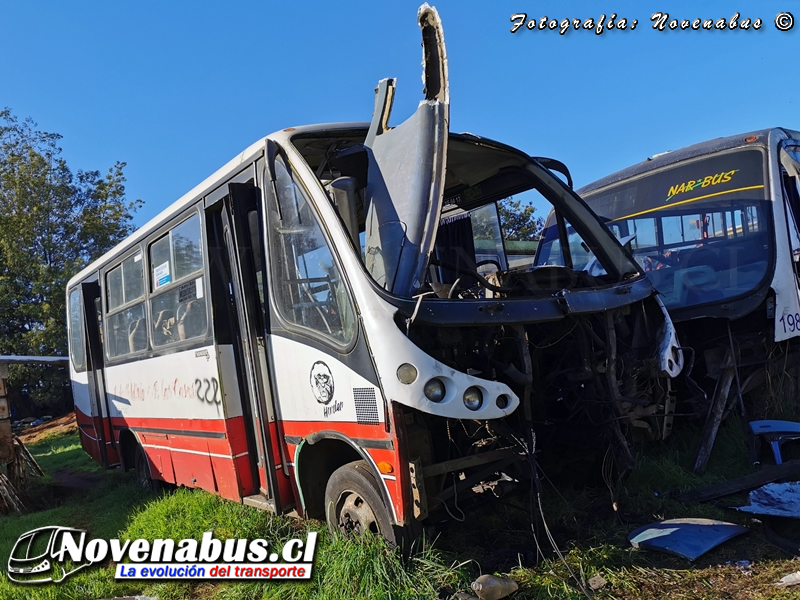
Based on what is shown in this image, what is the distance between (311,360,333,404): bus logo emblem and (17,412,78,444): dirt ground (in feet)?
54.6

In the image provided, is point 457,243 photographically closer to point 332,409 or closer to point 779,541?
point 332,409

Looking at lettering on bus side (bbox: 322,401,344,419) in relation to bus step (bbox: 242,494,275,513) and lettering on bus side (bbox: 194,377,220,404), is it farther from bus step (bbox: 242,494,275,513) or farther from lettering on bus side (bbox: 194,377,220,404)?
lettering on bus side (bbox: 194,377,220,404)

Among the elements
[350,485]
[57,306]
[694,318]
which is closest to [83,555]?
[350,485]

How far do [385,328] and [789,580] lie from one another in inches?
94.8

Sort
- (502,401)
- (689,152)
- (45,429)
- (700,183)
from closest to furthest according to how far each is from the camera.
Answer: (502,401) → (700,183) → (689,152) → (45,429)

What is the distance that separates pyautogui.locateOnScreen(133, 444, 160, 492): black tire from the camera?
24.5 ft

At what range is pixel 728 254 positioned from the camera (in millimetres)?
5812

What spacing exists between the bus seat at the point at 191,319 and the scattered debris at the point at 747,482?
3911 millimetres

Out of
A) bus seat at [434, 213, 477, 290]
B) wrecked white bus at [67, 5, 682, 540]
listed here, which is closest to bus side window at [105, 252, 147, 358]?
wrecked white bus at [67, 5, 682, 540]

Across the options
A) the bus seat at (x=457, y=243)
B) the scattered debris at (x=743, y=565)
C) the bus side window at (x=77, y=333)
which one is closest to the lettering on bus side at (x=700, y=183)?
the bus seat at (x=457, y=243)

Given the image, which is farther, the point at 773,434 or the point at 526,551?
the point at 773,434

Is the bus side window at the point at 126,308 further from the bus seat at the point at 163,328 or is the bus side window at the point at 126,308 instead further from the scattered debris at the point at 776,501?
the scattered debris at the point at 776,501

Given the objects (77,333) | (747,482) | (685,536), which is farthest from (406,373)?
(77,333)

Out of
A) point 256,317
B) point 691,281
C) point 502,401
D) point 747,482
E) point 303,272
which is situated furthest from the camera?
point 691,281
